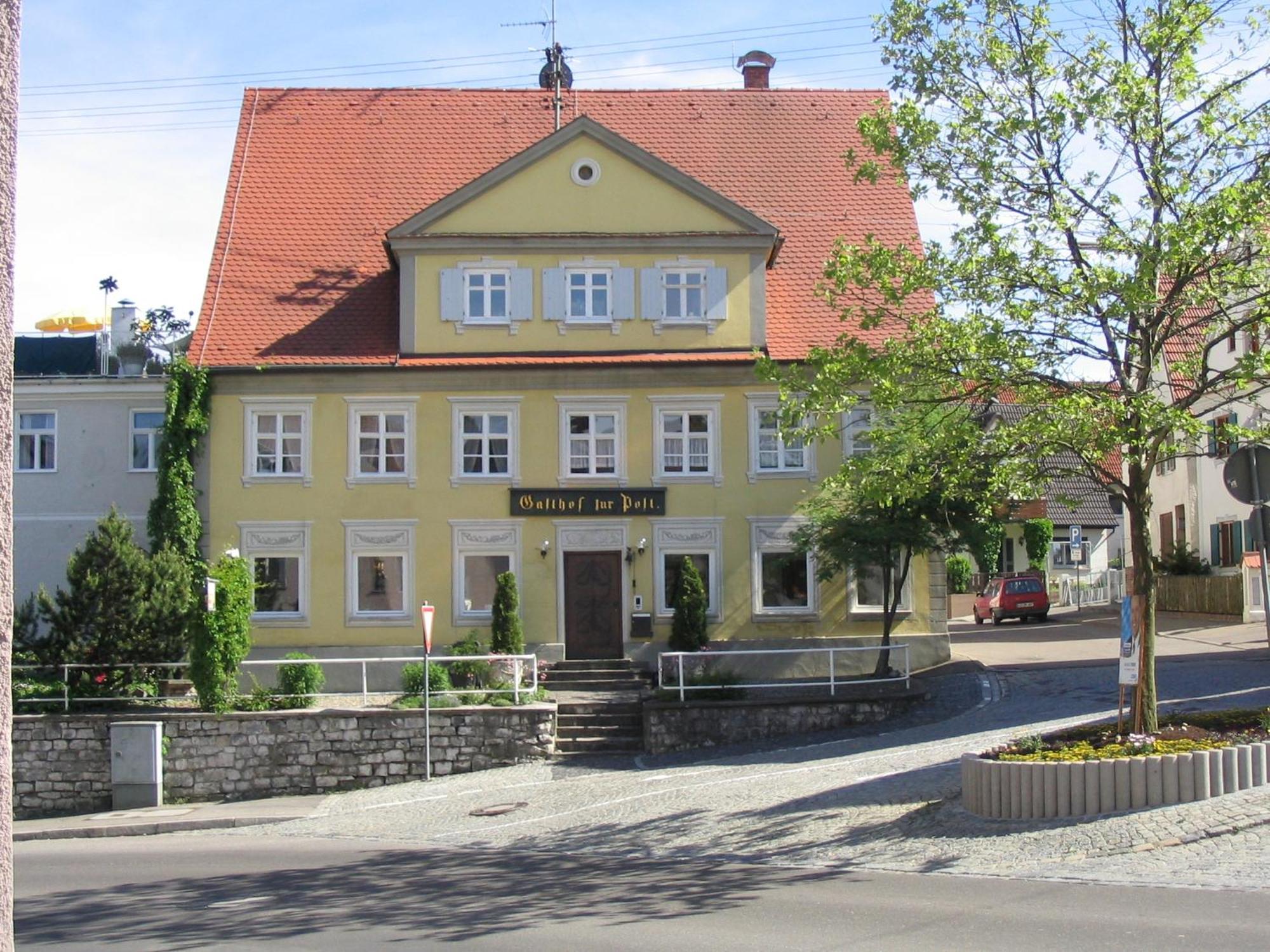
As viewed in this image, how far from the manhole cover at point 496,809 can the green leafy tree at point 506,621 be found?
8.42 m

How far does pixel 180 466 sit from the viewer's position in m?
28.7

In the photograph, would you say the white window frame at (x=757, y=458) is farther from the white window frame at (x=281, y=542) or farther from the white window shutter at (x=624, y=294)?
the white window frame at (x=281, y=542)

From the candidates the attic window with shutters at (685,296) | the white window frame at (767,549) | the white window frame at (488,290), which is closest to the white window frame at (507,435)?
the white window frame at (488,290)

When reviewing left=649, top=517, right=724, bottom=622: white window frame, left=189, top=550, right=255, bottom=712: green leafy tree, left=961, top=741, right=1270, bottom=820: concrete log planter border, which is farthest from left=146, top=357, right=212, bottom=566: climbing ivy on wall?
left=961, top=741, right=1270, bottom=820: concrete log planter border

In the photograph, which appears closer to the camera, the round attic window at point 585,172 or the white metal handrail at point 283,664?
the white metal handrail at point 283,664

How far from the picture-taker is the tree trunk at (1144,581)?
547 inches

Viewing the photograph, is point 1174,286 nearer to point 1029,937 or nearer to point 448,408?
point 1029,937

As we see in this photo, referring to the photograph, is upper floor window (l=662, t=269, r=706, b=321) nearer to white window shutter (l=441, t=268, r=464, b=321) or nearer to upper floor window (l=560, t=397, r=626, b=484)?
upper floor window (l=560, t=397, r=626, b=484)

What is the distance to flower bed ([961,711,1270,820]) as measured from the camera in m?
12.7

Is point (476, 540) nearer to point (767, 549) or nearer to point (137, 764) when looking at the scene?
point (767, 549)

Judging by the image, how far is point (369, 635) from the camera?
29.0 metres

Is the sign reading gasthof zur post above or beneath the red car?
above

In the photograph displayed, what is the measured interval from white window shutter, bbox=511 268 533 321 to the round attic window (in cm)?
208

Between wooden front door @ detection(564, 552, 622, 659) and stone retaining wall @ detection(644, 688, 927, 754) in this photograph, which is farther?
wooden front door @ detection(564, 552, 622, 659)
